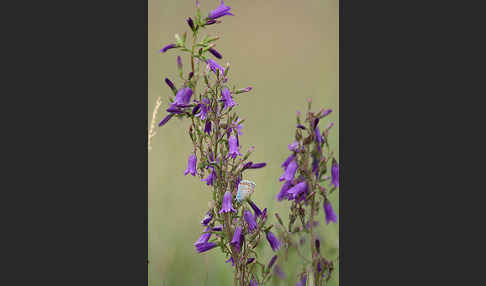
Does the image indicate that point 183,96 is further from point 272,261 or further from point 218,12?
point 272,261

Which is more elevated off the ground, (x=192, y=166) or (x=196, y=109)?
(x=196, y=109)

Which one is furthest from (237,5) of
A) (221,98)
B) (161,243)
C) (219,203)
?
(161,243)

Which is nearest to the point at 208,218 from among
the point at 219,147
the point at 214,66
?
the point at 219,147

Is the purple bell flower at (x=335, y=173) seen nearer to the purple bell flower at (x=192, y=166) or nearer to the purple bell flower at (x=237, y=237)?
the purple bell flower at (x=237, y=237)

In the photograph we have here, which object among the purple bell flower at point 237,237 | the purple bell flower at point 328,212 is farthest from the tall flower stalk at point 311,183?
the purple bell flower at point 237,237
